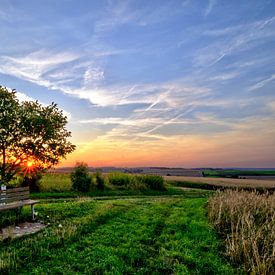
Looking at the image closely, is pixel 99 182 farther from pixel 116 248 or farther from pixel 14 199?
pixel 116 248

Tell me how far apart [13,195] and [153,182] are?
24.0 meters

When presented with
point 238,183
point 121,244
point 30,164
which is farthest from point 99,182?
point 121,244

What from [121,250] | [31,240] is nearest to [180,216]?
[121,250]

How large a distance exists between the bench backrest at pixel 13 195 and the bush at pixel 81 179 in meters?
16.6

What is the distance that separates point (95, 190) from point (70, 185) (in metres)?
2.48

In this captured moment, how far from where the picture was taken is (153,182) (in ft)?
124

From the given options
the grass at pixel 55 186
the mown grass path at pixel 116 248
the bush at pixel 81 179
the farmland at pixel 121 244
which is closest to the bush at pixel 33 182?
the grass at pixel 55 186

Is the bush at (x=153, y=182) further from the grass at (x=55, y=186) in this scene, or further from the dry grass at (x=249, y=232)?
the dry grass at (x=249, y=232)

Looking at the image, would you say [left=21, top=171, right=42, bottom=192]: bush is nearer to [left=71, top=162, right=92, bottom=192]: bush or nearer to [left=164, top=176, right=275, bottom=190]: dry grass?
[left=71, top=162, right=92, bottom=192]: bush

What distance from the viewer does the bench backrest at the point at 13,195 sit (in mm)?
14481

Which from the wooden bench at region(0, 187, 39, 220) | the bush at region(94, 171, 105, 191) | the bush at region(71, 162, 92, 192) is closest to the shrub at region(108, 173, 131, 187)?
the bush at region(94, 171, 105, 191)

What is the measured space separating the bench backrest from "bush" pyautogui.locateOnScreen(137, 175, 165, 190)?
2278 centimetres

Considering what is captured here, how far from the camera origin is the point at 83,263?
918cm

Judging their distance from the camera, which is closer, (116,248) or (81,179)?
(116,248)
